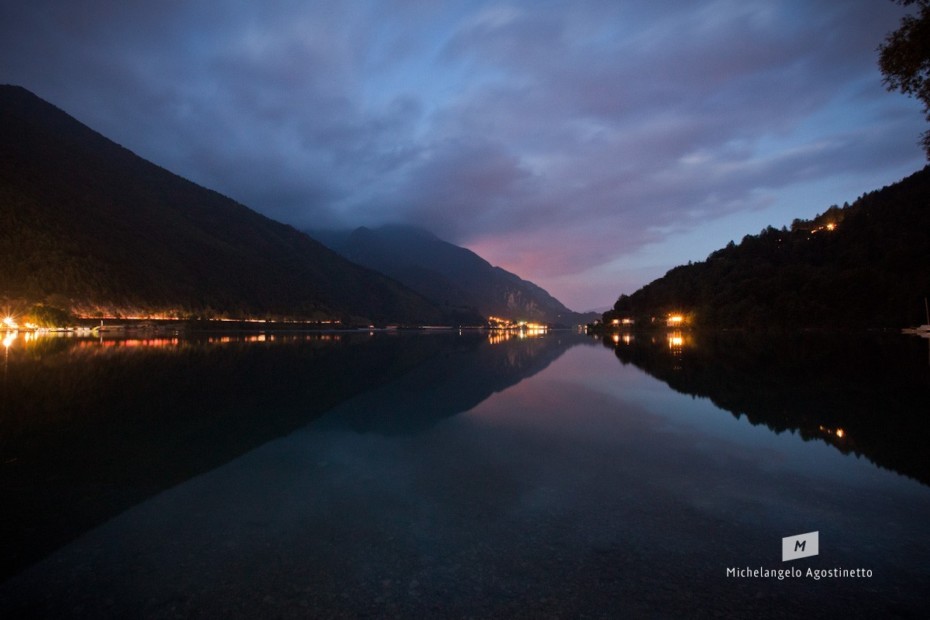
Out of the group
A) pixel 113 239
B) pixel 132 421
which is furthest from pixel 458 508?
pixel 113 239

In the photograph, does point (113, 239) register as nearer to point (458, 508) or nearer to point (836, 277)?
point (458, 508)

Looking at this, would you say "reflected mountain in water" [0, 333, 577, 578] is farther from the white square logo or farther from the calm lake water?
the white square logo

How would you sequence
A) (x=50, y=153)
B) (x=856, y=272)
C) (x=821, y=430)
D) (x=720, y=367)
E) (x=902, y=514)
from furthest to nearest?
(x=50, y=153) → (x=856, y=272) → (x=720, y=367) → (x=821, y=430) → (x=902, y=514)

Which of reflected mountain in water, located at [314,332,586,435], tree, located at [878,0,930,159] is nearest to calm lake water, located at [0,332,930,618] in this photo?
reflected mountain in water, located at [314,332,586,435]

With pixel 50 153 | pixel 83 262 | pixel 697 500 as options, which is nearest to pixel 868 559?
pixel 697 500

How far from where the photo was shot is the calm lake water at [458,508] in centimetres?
452

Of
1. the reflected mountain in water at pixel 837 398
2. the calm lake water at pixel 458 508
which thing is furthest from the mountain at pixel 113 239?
the reflected mountain in water at pixel 837 398

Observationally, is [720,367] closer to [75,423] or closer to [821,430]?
[821,430]

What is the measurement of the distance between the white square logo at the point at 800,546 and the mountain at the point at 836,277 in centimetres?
9337

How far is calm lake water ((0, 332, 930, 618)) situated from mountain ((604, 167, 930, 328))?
82735mm

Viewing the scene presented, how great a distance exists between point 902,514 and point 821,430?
5635mm

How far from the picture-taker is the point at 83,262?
105562 millimetres

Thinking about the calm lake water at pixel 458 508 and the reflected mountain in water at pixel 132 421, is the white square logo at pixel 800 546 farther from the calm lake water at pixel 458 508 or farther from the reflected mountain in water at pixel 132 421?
the reflected mountain in water at pixel 132 421

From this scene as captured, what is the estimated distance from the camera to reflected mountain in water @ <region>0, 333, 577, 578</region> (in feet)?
22.4
